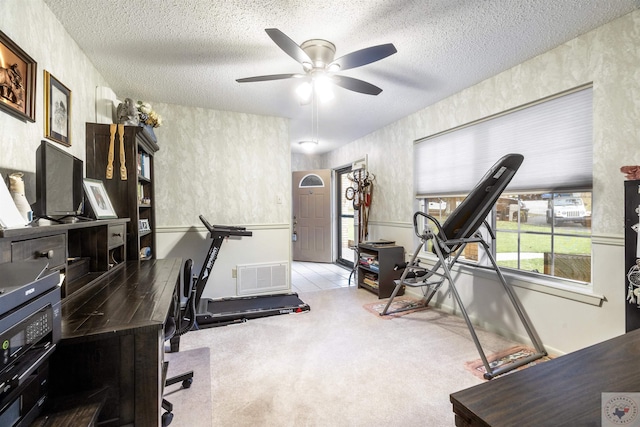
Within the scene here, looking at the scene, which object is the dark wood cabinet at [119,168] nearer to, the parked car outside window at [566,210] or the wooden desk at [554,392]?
the wooden desk at [554,392]

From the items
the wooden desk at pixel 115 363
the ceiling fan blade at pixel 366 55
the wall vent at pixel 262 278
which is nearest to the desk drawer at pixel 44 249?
the wooden desk at pixel 115 363

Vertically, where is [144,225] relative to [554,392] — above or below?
above

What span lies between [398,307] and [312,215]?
3147 millimetres

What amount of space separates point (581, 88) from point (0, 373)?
3.26 meters

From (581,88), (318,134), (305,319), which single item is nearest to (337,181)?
(318,134)

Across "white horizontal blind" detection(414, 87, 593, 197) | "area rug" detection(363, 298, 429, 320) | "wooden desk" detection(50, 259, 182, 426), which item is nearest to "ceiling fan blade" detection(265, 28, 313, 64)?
"wooden desk" detection(50, 259, 182, 426)

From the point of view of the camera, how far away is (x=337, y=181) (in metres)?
6.21

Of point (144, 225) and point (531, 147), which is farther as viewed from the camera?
point (144, 225)

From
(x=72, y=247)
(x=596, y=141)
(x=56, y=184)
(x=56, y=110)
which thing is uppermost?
(x=56, y=110)

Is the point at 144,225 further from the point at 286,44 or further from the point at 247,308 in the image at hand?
the point at 286,44

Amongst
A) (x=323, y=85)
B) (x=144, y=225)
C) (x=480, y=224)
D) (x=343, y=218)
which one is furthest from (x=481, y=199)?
(x=343, y=218)

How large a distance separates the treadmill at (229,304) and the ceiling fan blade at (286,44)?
1807 millimetres

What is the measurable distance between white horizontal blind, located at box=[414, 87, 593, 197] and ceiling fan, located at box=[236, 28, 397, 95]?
1.31 metres

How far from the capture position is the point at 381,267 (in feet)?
12.3
